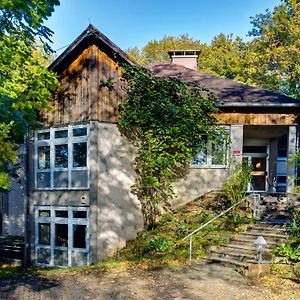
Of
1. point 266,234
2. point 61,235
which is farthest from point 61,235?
point 266,234

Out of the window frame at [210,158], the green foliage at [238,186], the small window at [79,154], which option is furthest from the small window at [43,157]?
the green foliage at [238,186]

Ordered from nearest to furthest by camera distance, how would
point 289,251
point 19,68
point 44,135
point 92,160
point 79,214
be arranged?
point 19,68
point 289,251
point 92,160
point 79,214
point 44,135

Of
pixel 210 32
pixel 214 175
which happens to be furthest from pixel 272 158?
pixel 210 32

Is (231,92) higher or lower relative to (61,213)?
higher

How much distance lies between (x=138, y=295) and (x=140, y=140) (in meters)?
7.79

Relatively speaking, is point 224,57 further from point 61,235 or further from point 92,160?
point 61,235

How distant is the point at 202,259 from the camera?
1097 cm

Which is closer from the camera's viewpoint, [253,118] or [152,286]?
[152,286]

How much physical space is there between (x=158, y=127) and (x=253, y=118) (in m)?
4.64

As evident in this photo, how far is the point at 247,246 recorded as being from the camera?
436 inches

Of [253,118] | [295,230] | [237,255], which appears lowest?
[237,255]

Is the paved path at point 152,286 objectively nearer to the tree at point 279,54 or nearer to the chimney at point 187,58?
the chimney at point 187,58

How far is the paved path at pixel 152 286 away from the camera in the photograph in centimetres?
798

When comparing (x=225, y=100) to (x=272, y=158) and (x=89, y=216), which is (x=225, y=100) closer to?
(x=272, y=158)
